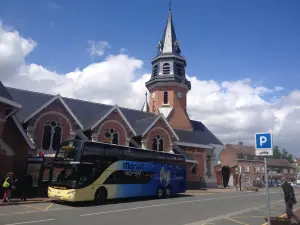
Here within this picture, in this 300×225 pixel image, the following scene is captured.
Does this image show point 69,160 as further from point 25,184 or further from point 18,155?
point 18,155

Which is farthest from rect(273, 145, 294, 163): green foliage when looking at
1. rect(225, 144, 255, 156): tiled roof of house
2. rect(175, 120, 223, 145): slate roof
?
rect(175, 120, 223, 145): slate roof

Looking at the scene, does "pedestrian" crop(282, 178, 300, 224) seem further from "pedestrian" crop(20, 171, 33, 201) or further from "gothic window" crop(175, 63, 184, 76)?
"gothic window" crop(175, 63, 184, 76)

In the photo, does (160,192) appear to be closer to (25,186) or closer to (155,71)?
(25,186)

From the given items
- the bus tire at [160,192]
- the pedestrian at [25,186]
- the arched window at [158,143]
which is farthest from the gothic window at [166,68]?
the pedestrian at [25,186]

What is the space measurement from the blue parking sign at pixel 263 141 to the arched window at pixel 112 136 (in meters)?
19.6

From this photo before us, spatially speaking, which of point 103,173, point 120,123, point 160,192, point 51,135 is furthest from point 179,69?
point 103,173

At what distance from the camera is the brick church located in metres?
21.7

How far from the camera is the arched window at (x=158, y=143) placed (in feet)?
102

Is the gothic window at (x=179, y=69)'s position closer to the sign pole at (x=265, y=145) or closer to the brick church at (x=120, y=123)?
the brick church at (x=120, y=123)

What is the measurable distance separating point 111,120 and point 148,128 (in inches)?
166

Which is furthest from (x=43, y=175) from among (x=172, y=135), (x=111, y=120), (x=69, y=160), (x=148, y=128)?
(x=172, y=135)

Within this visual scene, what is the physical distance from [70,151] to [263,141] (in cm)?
1114

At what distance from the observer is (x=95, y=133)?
26.4 meters

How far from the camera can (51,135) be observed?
24406 mm
